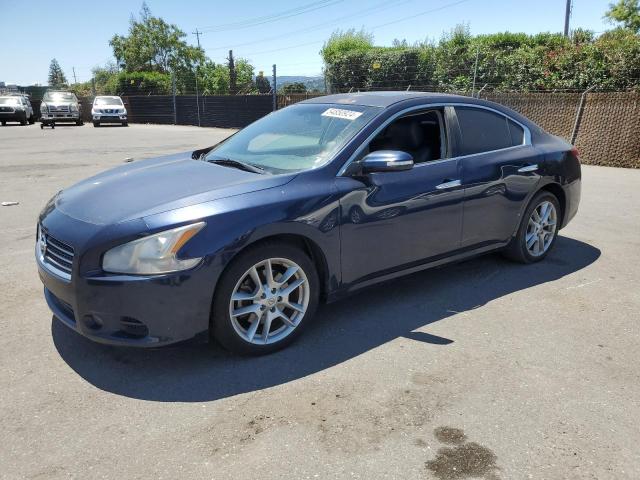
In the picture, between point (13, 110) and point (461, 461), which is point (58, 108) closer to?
point (13, 110)

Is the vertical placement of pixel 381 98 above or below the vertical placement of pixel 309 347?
above

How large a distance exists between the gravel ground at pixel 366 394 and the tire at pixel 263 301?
0.42ft

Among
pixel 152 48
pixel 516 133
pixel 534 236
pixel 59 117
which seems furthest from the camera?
pixel 152 48

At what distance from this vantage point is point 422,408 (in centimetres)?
287

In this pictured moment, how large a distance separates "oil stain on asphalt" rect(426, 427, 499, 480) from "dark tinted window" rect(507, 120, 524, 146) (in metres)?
3.08

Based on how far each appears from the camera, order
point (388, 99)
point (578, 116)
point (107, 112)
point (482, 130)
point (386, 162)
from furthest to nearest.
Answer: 1. point (107, 112)
2. point (578, 116)
3. point (482, 130)
4. point (388, 99)
5. point (386, 162)

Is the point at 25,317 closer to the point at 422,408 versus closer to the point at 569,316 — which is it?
the point at 422,408

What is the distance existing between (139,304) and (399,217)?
6.12ft

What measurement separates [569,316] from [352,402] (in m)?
2.06


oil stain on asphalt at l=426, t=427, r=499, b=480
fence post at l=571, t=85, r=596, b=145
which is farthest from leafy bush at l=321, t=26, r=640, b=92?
oil stain on asphalt at l=426, t=427, r=499, b=480

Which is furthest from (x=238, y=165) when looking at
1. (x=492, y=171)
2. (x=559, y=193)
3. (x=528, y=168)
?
(x=559, y=193)

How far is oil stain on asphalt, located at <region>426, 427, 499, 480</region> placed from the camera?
7.79 feet

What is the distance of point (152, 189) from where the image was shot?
11.3 feet

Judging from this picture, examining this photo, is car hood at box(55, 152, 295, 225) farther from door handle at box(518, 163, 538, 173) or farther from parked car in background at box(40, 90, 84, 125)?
parked car in background at box(40, 90, 84, 125)
